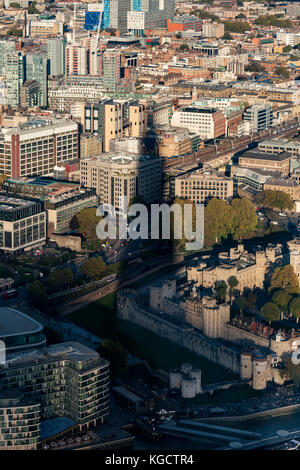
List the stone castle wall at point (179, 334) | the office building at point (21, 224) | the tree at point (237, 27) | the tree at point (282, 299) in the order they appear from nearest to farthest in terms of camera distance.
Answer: the stone castle wall at point (179, 334)
the tree at point (282, 299)
the office building at point (21, 224)
the tree at point (237, 27)

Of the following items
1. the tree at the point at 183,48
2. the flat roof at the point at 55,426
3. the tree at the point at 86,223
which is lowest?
the flat roof at the point at 55,426

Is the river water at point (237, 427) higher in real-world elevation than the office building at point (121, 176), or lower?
lower

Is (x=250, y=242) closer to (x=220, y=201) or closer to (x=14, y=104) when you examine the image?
(x=220, y=201)

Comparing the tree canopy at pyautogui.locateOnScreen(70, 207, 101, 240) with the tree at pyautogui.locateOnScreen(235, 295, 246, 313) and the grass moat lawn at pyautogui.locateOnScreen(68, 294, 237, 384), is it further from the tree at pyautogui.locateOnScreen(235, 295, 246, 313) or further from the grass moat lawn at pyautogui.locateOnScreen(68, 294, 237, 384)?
the tree at pyautogui.locateOnScreen(235, 295, 246, 313)

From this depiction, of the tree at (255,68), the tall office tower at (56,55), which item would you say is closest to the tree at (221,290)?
the tall office tower at (56,55)

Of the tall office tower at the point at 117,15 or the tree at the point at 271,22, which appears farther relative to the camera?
the tree at the point at 271,22

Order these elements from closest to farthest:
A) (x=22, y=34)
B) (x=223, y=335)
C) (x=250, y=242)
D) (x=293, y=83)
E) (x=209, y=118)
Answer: (x=223, y=335) < (x=250, y=242) < (x=209, y=118) < (x=293, y=83) < (x=22, y=34)

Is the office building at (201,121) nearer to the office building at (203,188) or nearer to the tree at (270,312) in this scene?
the office building at (203,188)

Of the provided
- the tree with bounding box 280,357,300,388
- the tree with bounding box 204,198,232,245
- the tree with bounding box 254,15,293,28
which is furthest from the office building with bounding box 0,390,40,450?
the tree with bounding box 254,15,293,28
